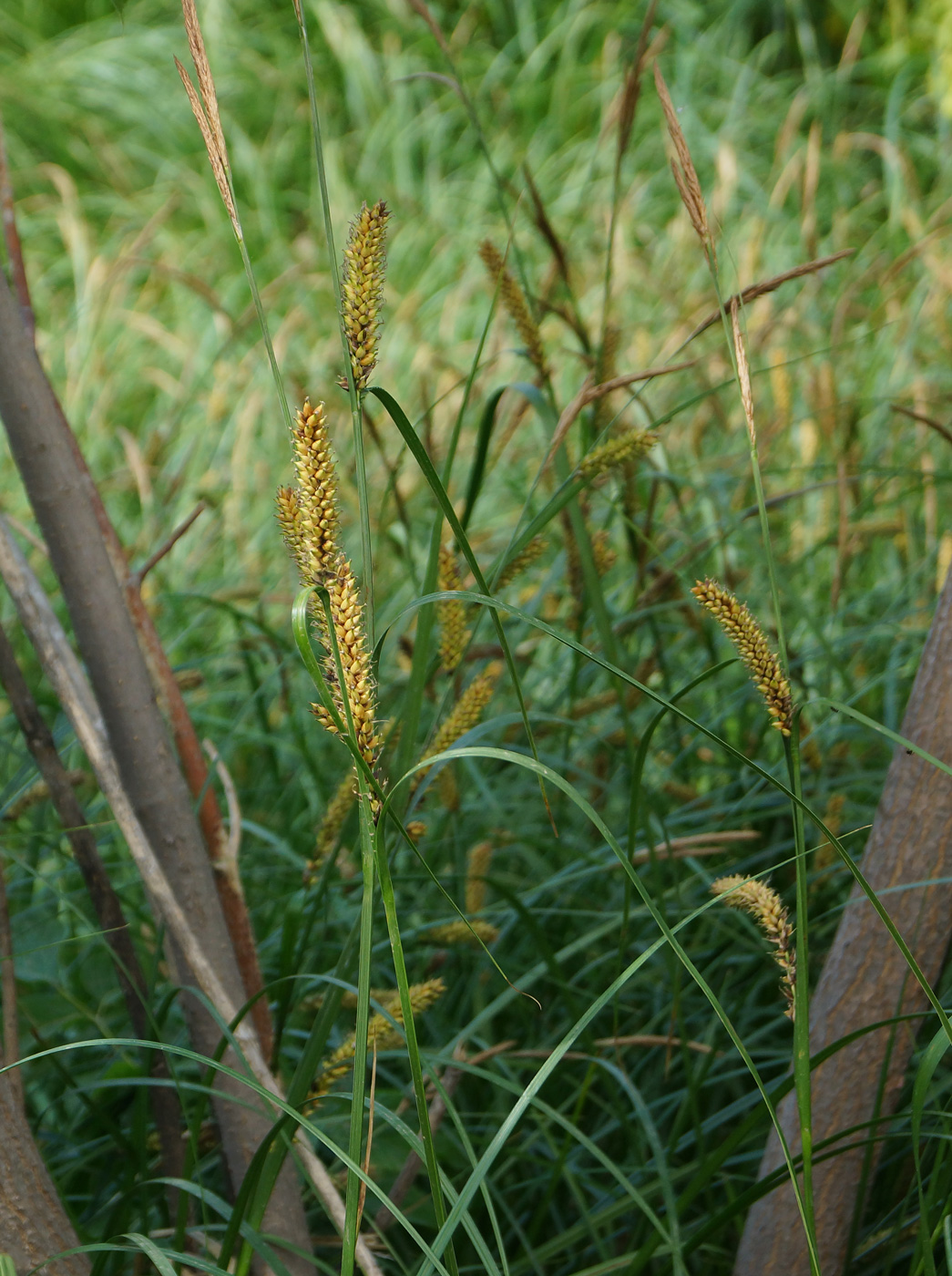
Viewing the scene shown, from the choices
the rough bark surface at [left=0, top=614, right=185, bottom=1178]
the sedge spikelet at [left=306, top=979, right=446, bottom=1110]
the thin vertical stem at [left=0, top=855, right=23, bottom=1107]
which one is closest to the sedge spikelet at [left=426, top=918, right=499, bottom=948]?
the sedge spikelet at [left=306, top=979, right=446, bottom=1110]

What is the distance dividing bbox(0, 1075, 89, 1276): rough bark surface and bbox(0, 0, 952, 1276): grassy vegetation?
7 centimetres

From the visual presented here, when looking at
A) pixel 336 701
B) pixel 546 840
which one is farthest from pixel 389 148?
pixel 336 701

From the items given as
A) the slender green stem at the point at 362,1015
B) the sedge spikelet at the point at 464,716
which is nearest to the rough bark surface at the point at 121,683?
the sedge spikelet at the point at 464,716

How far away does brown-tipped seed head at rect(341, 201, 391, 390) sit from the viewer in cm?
59

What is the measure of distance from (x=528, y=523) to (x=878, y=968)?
454mm

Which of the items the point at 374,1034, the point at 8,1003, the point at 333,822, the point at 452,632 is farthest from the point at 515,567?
the point at 8,1003

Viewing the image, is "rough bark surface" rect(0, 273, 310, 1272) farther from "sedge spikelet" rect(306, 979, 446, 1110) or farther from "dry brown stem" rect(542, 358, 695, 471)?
"dry brown stem" rect(542, 358, 695, 471)

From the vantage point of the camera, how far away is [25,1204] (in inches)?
31.7

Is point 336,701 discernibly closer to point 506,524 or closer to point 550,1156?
point 550,1156

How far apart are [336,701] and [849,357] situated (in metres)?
2.99

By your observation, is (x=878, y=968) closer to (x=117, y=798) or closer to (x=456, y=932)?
(x=456, y=932)

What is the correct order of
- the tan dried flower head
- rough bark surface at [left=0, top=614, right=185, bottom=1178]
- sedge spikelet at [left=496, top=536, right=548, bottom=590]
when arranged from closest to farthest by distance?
the tan dried flower head < sedge spikelet at [left=496, top=536, right=548, bottom=590] < rough bark surface at [left=0, top=614, right=185, bottom=1178]

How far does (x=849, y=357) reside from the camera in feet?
10.8

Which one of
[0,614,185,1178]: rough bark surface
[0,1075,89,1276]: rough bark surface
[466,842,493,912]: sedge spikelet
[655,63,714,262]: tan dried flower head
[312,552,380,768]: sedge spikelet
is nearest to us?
[312,552,380,768]: sedge spikelet
